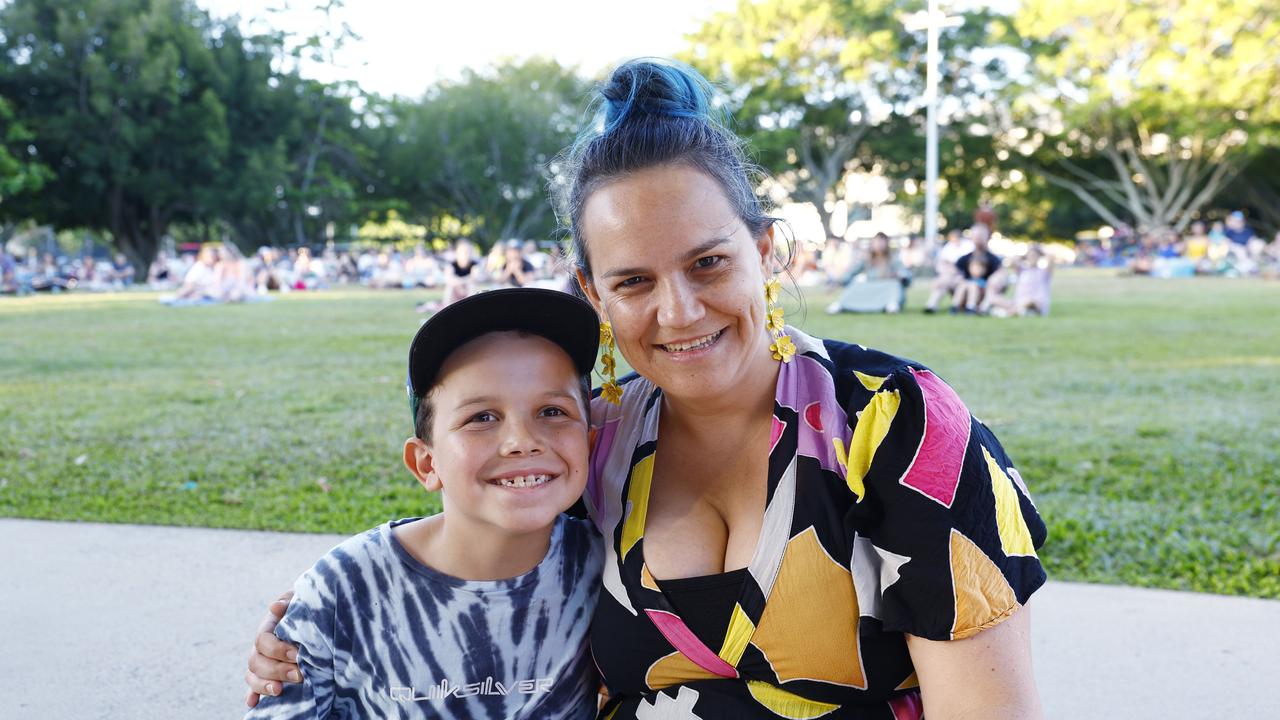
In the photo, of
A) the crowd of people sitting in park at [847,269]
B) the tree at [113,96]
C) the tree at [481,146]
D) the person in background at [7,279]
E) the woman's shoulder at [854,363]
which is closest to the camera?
the woman's shoulder at [854,363]

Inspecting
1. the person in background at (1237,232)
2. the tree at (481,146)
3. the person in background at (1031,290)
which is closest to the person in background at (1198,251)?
the person in background at (1237,232)

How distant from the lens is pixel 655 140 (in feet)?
5.96

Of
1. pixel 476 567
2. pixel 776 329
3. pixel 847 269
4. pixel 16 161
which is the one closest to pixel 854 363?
pixel 776 329

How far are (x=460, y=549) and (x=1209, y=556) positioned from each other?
3028 millimetres

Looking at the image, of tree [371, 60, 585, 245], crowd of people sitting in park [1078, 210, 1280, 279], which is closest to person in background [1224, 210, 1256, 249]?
crowd of people sitting in park [1078, 210, 1280, 279]

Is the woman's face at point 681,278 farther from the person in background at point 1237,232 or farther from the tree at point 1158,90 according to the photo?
the tree at point 1158,90

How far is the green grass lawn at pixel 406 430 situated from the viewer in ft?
13.6

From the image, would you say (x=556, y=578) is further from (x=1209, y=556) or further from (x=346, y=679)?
(x=1209, y=556)

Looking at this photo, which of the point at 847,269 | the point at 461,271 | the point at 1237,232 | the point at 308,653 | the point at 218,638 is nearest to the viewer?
the point at 308,653

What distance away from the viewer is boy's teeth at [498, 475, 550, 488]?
192 centimetres

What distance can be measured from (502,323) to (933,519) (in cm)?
90

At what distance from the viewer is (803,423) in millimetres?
1771

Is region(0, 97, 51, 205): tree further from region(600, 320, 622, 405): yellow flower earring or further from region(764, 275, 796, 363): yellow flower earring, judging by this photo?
region(764, 275, 796, 363): yellow flower earring

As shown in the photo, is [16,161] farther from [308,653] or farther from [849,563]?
[849,563]
